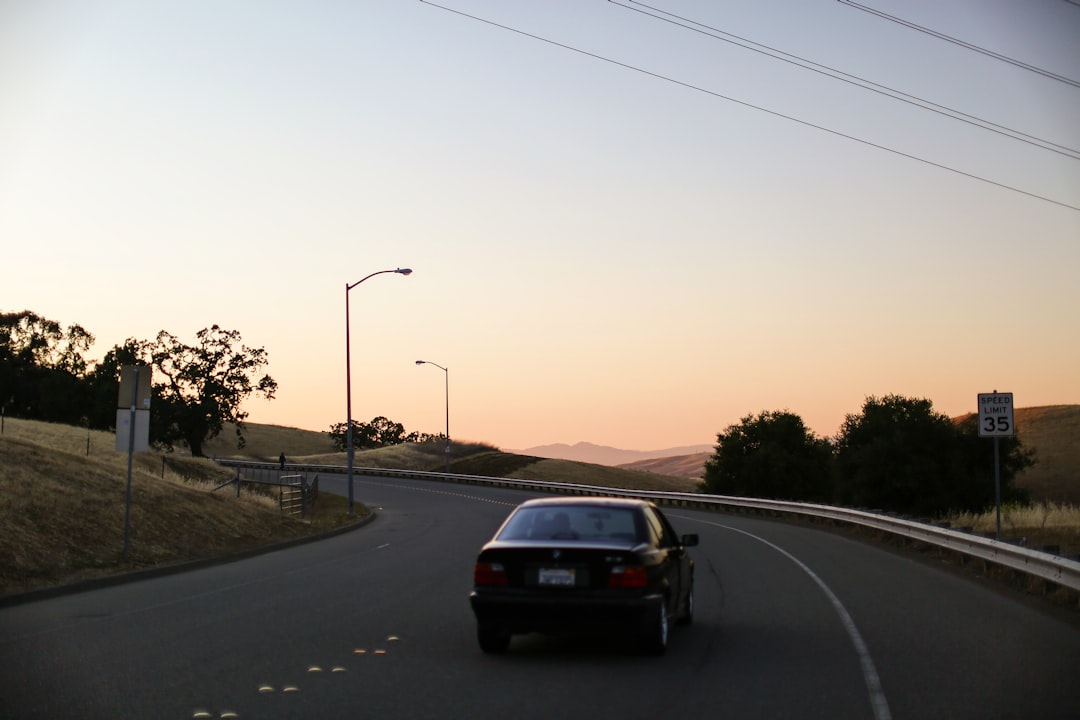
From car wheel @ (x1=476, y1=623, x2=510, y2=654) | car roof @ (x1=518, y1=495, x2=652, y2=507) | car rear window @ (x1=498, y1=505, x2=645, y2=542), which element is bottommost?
car wheel @ (x1=476, y1=623, x2=510, y2=654)

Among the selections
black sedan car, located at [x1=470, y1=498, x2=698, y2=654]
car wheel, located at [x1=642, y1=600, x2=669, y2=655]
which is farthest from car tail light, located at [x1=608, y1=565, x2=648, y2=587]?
car wheel, located at [x1=642, y1=600, x2=669, y2=655]

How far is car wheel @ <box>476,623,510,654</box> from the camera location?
10445 millimetres

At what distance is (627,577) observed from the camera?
9961 millimetres

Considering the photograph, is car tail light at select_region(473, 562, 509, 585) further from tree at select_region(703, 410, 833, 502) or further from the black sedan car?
tree at select_region(703, 410, 833, 502)

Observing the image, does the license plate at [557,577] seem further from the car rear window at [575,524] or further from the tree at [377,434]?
the tree at [377,434]

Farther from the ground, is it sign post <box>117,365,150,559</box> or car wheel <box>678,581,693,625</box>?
sign post <box>117,365,150,559</box>

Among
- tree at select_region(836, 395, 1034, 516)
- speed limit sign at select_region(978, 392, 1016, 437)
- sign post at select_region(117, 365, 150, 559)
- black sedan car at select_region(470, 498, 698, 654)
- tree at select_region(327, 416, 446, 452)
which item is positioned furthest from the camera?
tree at select_region(327, 416, 446, 452)

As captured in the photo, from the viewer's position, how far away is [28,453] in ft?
97.6

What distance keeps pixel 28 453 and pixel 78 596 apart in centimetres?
1472

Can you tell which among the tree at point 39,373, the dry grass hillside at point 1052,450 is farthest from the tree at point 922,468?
the tree at point 39,373

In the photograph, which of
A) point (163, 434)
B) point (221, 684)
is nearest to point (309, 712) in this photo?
point (221, 684)

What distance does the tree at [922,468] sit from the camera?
6694 centimetres

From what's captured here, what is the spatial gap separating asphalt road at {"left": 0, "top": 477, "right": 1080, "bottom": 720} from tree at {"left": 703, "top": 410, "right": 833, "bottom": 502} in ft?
225

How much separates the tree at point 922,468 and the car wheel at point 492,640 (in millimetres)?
59190
